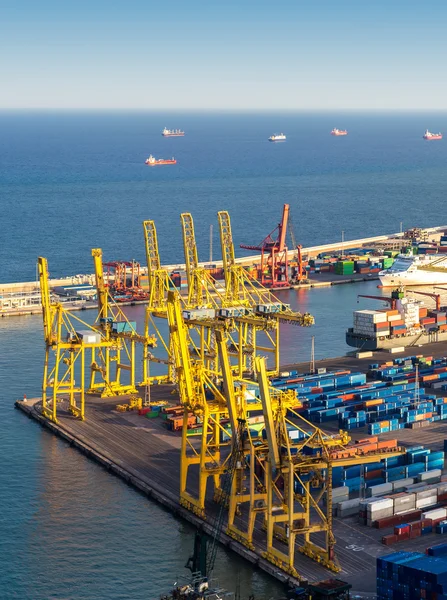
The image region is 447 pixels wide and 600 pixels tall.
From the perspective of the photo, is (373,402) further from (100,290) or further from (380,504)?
(380,504)

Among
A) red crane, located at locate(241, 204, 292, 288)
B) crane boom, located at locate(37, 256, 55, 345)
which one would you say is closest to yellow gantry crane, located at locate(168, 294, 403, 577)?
crane boom, located at locate(37, 256, 55, 345)

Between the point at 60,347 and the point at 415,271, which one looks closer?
the point at 60,347

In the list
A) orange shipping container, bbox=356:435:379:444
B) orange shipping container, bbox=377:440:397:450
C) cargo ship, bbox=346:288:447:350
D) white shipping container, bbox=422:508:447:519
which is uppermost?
cargo ship, bbox=346:288:447:350

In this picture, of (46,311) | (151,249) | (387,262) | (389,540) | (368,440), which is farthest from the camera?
(387,262)

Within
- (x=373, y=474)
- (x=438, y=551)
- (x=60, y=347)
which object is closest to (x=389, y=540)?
(x=438, y=551)

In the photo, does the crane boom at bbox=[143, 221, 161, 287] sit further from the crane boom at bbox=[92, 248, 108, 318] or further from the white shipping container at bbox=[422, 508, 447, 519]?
the white shipping container at bbox=[422, 508, 447, 519]

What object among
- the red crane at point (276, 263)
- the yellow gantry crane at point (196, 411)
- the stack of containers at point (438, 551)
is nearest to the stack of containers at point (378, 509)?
the stack of containers at point (438, 551)
